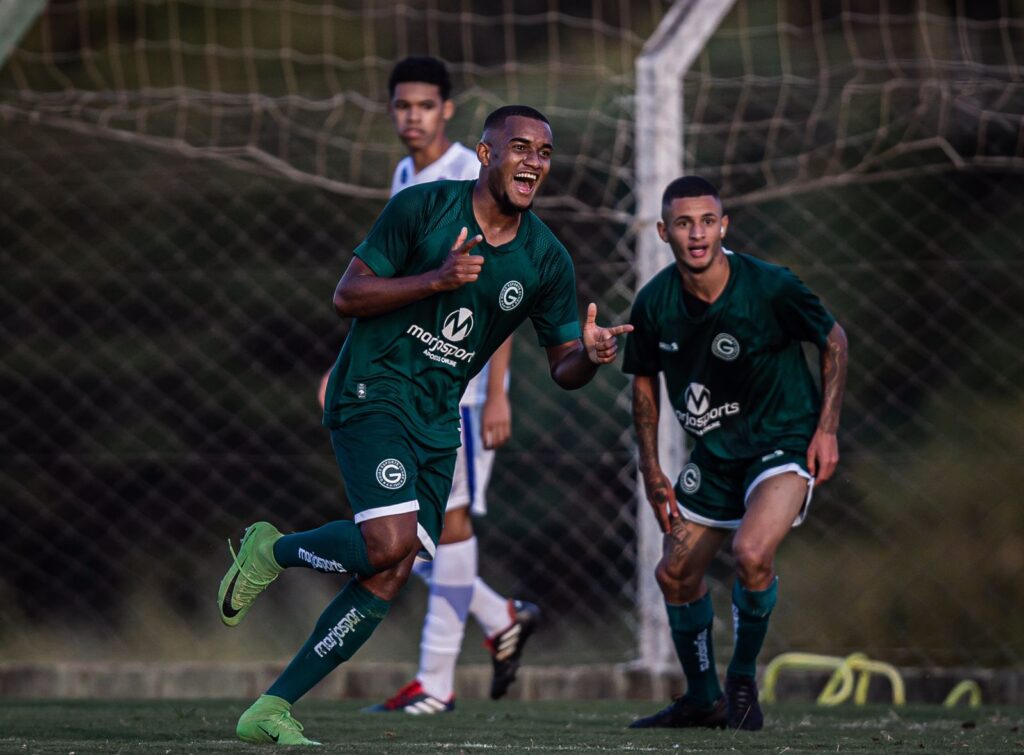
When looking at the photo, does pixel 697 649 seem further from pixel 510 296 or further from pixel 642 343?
pixel 510 296

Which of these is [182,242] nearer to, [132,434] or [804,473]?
[132,434]

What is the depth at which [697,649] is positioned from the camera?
5574mm

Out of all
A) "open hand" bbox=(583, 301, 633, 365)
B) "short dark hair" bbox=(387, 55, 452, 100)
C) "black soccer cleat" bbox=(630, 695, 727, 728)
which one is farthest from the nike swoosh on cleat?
"short dark hair" bbox=(387, 55, 452, 100)

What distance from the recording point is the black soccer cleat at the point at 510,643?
669cm

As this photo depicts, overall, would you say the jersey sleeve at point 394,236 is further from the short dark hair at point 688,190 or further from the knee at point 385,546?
the short dark hair at point 688,190

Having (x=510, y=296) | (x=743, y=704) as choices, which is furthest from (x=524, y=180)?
(x=743, y=704)

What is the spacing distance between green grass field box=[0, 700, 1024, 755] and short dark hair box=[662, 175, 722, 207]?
1713mm

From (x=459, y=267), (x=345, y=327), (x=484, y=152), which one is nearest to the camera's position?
(x=459, y=267)

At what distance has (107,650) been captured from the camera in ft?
33.2

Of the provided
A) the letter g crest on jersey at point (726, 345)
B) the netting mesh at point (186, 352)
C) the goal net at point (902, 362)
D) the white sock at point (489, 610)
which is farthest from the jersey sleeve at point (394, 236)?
the netting mesh at point (186, 352)

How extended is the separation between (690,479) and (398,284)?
1547 millimetres

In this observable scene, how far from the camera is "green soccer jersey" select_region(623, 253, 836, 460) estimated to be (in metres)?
5.54

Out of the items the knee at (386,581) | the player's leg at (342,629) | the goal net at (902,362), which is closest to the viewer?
the player's leg at (342,629)

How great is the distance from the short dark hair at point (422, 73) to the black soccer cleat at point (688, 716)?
245 centimetres
